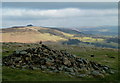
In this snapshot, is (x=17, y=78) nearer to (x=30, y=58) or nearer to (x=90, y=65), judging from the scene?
(x=30, y=58)

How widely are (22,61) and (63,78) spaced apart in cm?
1123

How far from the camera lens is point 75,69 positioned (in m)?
35.3

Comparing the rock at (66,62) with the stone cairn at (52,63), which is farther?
the rock at (66,62)

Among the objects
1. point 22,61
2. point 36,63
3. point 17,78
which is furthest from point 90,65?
point 17,78

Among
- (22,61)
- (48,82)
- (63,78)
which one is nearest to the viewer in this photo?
(48,82)

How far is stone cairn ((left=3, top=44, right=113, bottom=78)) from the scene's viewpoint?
3473cm

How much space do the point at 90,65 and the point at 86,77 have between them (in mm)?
8303

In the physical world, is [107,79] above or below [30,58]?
below

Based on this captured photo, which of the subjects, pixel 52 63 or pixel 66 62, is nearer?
pixel 52 63

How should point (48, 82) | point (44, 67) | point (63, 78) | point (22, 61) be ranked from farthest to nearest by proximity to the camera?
point (22, 61), point (44, 67), point (63, 78), point (48, 82)

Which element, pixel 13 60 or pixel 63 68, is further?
pixel 13 60

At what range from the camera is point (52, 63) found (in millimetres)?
36562

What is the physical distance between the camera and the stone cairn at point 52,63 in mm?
34731

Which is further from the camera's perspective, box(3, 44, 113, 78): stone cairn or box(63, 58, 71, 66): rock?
box(63, 58, 71, 66): rock
